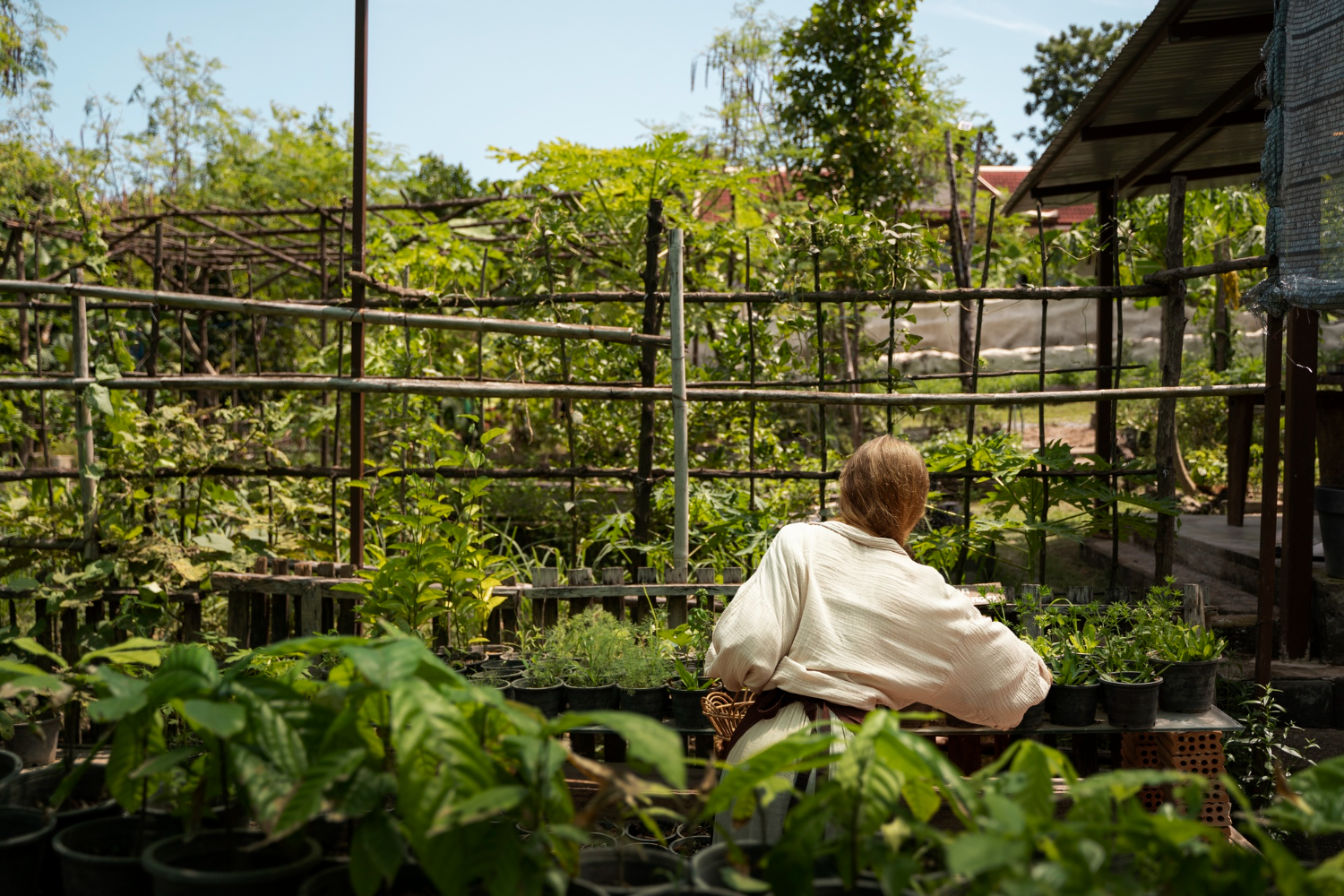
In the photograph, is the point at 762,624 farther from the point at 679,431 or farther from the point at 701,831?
the point at 679,431

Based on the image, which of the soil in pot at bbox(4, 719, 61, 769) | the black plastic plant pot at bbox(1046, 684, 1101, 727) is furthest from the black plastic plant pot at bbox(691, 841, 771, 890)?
the soil in pot at bbox(4, 719, 61, 769)

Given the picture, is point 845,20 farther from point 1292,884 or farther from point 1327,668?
point 1292,884

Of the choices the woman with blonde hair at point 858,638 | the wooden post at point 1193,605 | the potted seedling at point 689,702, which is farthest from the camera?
the wooden post at point 1193,605

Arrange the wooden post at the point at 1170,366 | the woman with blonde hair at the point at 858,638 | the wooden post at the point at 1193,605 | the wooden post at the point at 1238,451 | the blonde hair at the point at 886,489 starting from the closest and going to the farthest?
the woman with blonde hair at the point at 858,638, the blonde hair at the point at 886,489, the wooden post at the point at 1193,605, the wooden post at the point at 1170,366, the wooden post at the point at 1238,451

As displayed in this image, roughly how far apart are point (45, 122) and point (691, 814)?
18.3m

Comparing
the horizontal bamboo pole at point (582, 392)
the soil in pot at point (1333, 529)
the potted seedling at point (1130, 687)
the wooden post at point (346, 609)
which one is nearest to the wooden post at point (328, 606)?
the wooden post at point (346, 609)

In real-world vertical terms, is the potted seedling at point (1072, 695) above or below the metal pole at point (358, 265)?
below

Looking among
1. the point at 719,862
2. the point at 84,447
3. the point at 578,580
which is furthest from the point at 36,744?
Result: the point at 719,862

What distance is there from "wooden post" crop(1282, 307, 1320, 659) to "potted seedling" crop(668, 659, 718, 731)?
8.30 ft

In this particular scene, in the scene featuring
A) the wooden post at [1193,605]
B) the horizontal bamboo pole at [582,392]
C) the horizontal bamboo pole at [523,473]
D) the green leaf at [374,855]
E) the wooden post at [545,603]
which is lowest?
the wooden post at [545,603]

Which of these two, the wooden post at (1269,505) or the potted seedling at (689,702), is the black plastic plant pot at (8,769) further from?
the wooden post at (1269,505)

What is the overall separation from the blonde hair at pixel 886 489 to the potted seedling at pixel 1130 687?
38.3 inches

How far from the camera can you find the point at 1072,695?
301 centimetres

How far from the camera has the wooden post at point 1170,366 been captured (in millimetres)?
4191
